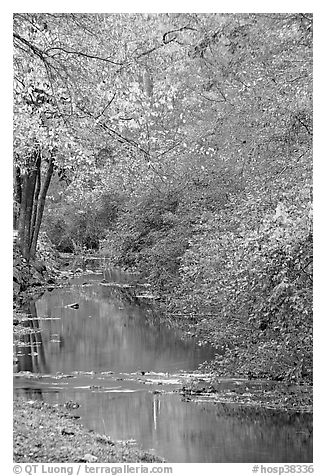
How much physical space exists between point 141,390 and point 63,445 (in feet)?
5.91

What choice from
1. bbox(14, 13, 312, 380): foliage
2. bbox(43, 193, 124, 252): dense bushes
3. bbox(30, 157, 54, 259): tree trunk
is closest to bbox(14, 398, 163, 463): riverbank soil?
bbox(14, 13, 312, 380): foliage

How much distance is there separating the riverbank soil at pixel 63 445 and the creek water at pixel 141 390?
0.18m

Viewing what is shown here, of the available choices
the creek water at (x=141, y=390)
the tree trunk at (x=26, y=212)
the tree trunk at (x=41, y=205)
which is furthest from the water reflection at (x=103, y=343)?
the tree trunk at (x=41, y=205)

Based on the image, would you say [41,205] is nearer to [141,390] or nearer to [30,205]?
[30,205]

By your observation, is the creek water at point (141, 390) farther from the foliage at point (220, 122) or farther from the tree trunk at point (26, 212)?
the tree trunk at point (26, 212)

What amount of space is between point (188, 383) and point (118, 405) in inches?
42.3

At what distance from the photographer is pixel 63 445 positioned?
6.22m

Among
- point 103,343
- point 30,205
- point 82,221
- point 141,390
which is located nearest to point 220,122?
point 103,343

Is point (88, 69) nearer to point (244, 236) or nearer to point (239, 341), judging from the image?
point (244, 236)

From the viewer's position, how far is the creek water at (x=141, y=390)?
6621 mm

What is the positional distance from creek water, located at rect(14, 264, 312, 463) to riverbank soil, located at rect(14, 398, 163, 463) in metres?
0.18

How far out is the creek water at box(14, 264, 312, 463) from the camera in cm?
662

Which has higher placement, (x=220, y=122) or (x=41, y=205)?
(x=220, y=122)

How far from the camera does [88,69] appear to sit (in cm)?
809
